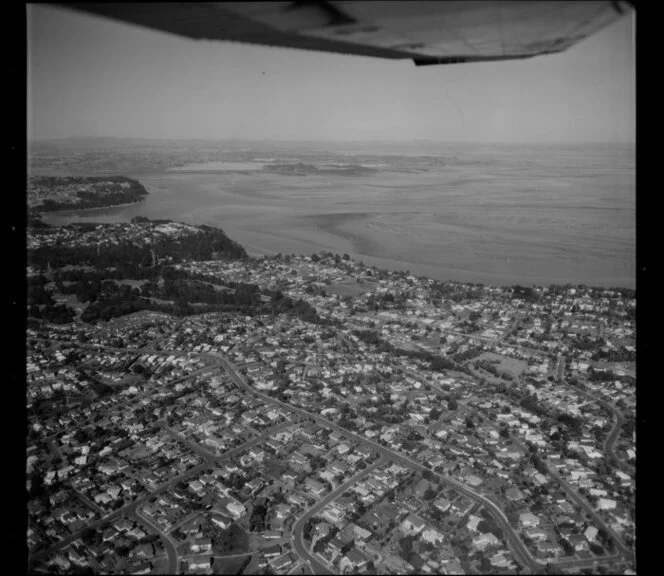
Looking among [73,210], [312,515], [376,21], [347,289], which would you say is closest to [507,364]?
[347,289]

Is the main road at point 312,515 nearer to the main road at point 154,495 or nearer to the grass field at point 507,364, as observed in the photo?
the main road at point 154,495

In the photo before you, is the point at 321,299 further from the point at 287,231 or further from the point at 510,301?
the point at 510,301

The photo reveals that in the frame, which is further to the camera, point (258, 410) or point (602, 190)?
point (602, 190)

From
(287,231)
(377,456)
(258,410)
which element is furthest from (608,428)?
(287,231)

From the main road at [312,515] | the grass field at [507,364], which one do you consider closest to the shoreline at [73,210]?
the main road at [312,515]

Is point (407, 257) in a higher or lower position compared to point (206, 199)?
lower

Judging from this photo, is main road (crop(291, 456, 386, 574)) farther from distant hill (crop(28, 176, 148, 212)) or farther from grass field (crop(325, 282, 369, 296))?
distant hill (crop(28, 176, 148, 212))

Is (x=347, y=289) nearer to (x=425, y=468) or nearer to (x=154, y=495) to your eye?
(x=425, y=468)

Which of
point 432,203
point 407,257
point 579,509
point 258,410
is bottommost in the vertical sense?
point 579,509
